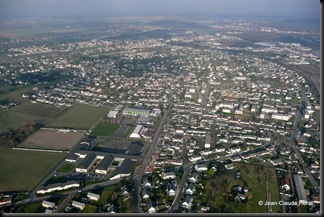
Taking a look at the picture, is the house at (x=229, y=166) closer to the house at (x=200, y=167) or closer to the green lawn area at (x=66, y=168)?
the house at (x=200, y=167)

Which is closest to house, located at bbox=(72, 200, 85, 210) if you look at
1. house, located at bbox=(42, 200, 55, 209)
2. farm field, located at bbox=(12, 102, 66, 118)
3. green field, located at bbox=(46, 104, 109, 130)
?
house, located at bbox=(42, 200, 55, 209)

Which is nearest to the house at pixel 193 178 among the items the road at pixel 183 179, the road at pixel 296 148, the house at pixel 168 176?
the road at pixel 183 179

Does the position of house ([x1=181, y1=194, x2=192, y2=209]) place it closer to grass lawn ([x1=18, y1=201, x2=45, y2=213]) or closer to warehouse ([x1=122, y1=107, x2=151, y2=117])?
grass lawn ([x1=18, y1=201, x2=45, y2=213])

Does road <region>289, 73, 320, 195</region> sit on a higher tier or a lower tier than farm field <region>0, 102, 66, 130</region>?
lower

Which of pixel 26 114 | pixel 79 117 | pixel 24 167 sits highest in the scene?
pixel 24 167

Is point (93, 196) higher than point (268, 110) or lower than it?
higher

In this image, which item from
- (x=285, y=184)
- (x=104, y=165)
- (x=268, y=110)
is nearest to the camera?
(x=285, y=184)

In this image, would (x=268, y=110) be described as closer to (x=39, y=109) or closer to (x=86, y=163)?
(x=86, y=163)

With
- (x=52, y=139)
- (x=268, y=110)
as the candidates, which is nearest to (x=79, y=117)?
(x=52, y=139)

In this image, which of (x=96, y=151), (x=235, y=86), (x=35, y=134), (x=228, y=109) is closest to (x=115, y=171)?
(x=96, y=151)
